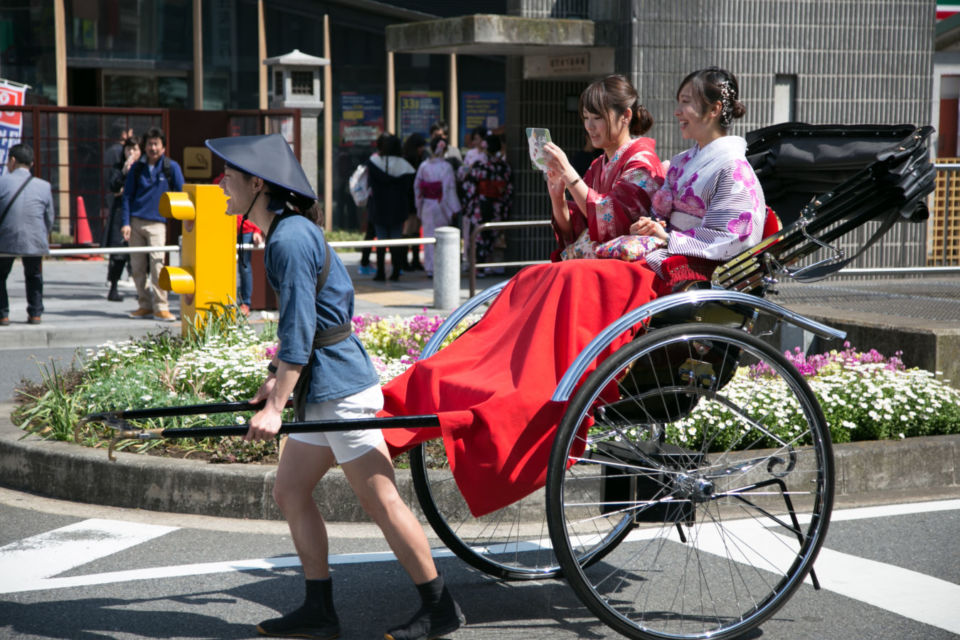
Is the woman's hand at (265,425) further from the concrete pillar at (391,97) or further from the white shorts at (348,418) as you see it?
the concrete pillar at (391,97)

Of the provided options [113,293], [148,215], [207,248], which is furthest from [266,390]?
[113,293]

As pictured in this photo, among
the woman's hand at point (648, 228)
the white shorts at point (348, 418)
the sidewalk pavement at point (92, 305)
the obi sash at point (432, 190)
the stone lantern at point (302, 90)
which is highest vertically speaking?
the stone lantern at point (302, 90)

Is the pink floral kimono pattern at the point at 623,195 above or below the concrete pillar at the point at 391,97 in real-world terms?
below

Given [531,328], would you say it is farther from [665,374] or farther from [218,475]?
[218,475]

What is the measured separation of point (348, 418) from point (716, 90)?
185 centimetres

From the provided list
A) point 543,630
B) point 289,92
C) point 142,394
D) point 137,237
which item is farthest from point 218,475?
point 289,92

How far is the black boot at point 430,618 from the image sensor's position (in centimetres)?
407

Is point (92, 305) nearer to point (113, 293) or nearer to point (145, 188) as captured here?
point (113, 293)

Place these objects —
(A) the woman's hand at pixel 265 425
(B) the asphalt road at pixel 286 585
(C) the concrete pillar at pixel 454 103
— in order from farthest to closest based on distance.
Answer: (C) the concrete pillar at pixel 454 103
(B) the asphalt road at pixel 286 585
(A) the woman's hand at pixel 265 425

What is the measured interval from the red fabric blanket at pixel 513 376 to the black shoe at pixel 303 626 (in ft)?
2.11

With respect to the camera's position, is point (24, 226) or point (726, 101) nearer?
point (726, 101)

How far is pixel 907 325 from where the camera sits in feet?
24.6

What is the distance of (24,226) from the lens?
1180cm

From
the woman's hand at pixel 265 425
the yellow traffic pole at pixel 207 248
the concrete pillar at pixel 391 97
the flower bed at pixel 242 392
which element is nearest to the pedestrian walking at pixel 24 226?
the yellow traffic pole at pixel 207 248
